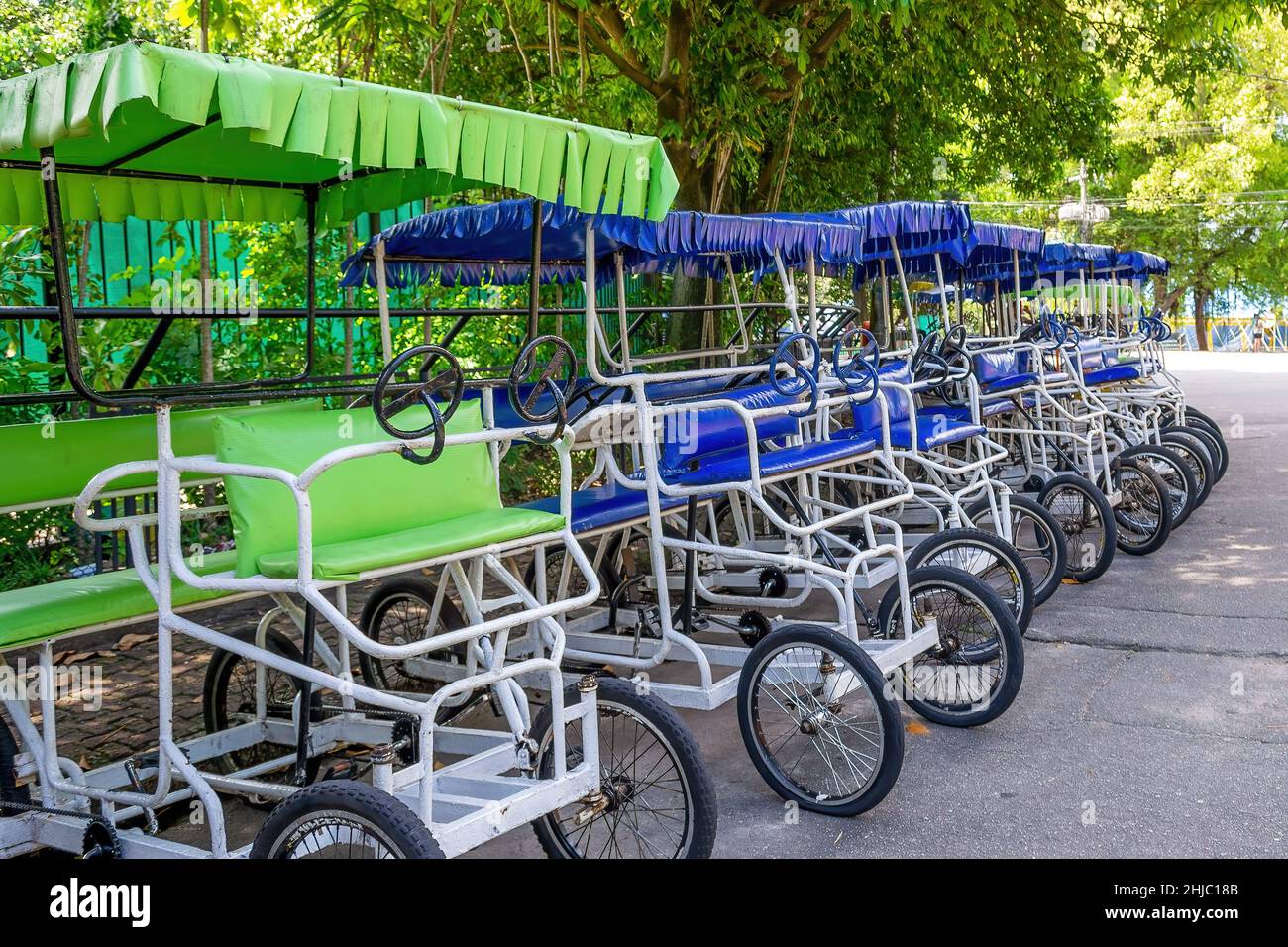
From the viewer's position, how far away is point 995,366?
342 inches

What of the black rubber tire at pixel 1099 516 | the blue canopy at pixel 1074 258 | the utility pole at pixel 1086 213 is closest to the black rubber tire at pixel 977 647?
the black rubber tire at pixel 1099 516

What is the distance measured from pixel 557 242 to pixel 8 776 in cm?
344

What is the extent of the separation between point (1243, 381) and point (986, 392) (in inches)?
788

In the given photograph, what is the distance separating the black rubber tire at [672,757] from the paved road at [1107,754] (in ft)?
1.66

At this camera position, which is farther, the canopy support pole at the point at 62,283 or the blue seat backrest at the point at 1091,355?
the blue seat backrest at the point at 1091,355

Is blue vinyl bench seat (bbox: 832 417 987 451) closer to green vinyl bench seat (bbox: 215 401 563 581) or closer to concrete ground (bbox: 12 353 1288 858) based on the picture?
concrete ground (bbox: 12 353 1288 858)

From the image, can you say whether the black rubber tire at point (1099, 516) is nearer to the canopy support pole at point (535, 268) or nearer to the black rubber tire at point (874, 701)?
the black rubber tire at point (874, 701)

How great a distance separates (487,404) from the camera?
477 cm

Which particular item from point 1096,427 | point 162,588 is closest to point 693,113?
point 1096,427

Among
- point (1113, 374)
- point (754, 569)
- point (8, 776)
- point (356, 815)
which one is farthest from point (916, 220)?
point (8, 776)

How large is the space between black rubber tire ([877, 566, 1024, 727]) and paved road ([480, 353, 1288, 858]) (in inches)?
3.5

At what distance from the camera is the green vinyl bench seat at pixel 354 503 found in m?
3.46

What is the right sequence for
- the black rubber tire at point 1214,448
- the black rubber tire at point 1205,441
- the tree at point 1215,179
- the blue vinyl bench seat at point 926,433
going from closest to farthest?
the blue vinyl bench seat at point 926,433, the black rubber tire at point 1205,441, the black rubber tire at point 1214,448, the tree at point 1215,179
